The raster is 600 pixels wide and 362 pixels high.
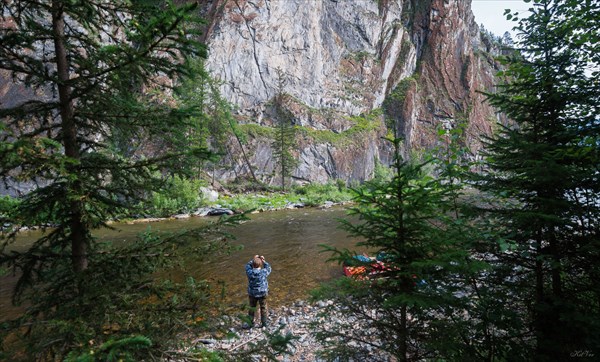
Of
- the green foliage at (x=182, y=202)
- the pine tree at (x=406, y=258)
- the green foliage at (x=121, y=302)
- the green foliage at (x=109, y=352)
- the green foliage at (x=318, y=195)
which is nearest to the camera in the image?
the green foliage at (x=109, y=352)

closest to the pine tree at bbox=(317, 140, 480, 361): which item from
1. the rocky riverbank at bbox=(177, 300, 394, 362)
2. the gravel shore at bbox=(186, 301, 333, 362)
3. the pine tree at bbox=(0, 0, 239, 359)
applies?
the rocky riverbank at bbox=(177, 300, 394, 362)

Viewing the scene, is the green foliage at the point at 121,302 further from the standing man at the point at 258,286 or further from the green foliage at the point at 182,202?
the green foliage at the point at 182,202

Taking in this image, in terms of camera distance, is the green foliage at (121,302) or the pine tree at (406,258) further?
the pine tree at (406,258)

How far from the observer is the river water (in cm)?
862

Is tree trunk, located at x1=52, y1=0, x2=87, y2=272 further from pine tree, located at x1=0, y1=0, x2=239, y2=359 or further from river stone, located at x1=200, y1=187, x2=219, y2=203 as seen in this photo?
river stone, located at x1=200, y1=187, x2=219, y2=203

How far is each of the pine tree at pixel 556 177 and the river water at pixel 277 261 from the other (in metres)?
2.54

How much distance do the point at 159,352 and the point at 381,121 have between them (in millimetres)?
65676

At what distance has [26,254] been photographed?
2498 mm

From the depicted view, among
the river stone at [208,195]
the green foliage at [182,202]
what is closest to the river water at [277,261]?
the green foliage at [182,202]

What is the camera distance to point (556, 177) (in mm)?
3383

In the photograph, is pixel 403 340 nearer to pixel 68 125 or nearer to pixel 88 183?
pixel 88 183

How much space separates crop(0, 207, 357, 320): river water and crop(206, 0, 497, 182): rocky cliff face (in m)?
25.7

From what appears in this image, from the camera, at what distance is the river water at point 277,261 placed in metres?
8.62

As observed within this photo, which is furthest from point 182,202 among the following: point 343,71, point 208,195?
point 343,71
